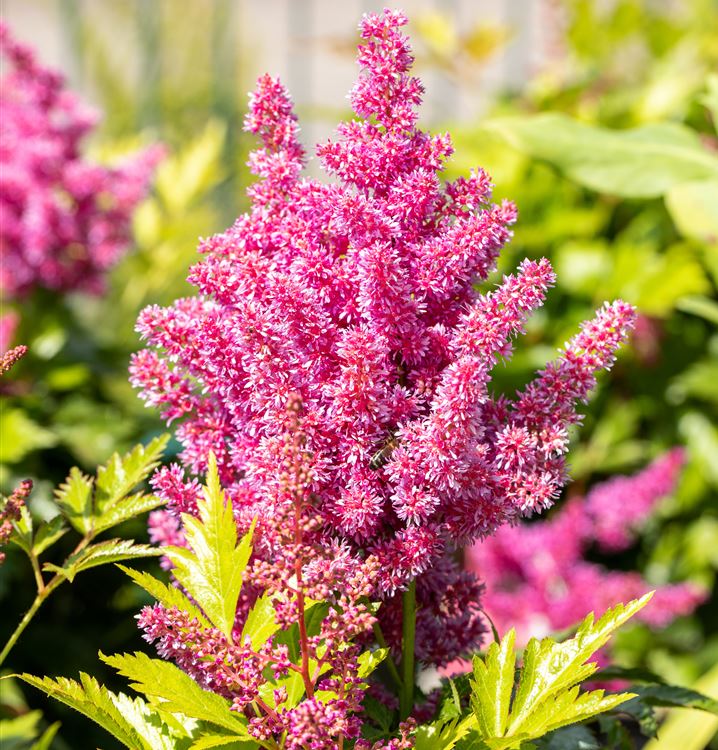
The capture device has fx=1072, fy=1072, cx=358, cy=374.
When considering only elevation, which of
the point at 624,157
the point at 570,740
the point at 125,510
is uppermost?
the point at 624,157

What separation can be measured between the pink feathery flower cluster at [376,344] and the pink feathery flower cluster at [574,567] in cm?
123

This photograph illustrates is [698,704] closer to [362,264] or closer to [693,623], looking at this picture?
[362,264]

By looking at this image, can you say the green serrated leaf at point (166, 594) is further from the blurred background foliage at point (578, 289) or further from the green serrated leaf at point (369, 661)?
the blurred background foliage at point (578, 289)

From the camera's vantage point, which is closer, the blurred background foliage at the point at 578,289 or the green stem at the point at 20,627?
the green stem at the point at 20,627

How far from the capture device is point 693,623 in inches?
90.5

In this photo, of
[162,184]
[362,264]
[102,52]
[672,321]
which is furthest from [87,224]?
[102,52]

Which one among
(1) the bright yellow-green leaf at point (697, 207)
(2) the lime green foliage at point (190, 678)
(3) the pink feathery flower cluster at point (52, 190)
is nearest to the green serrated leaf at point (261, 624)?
(2) the lime green foliage at point (190, 678)

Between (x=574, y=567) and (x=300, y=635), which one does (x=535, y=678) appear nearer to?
(x=300, y=635)

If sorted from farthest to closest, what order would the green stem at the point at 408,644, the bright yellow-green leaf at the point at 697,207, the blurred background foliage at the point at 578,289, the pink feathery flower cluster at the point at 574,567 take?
1. the pink feathery flower cluster at the point at 574,567
2. the blurred background foliage at the point at 578,289
3. the bright yellow-green leaf at the point at 697,207
4. the green stem at the point at 408,644

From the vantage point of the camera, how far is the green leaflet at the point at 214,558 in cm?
66

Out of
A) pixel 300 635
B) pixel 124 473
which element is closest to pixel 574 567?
pixel 124 473

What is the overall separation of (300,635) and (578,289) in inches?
67.8

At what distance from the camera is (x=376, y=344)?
2.19 feet

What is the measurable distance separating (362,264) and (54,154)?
1.46m
